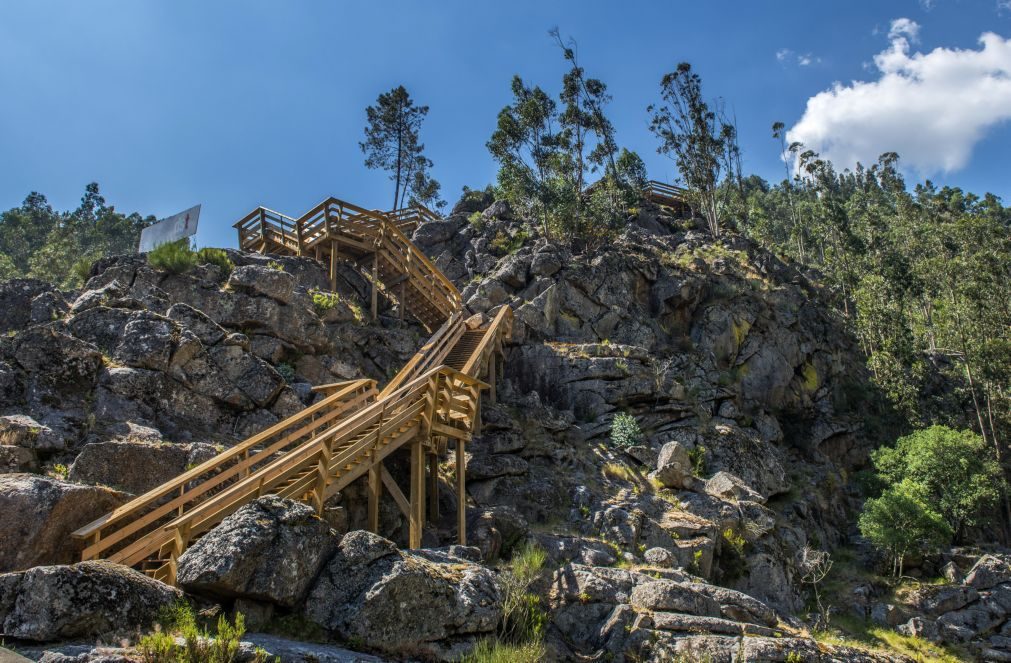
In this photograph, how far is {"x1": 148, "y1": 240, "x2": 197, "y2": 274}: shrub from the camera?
21.2 metres

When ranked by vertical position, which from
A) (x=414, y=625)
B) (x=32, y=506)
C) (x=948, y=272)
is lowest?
(x=414, y=625)

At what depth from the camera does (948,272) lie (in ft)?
139

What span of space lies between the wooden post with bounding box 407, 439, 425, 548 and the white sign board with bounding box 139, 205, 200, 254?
1460cm

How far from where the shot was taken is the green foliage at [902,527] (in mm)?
22391

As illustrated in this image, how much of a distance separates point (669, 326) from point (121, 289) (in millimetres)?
23673

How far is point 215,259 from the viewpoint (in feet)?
73.5

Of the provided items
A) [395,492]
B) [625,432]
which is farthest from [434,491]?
[625,432]

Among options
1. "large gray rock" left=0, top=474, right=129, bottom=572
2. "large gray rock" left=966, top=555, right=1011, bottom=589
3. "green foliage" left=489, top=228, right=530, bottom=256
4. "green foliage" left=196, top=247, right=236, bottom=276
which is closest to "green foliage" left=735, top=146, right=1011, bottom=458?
"large gray rock" left=966, top=555, right=1011, bottom=589

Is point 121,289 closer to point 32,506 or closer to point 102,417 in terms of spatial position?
point 102,417

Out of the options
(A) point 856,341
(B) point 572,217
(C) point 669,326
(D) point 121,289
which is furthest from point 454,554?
(A) point 856,341

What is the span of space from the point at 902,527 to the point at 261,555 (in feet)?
73.9

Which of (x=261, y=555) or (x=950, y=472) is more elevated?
(x=950, y=472)

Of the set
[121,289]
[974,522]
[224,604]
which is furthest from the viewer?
[974,522]

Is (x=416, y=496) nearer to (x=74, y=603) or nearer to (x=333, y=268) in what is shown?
(x=74, y=603)
